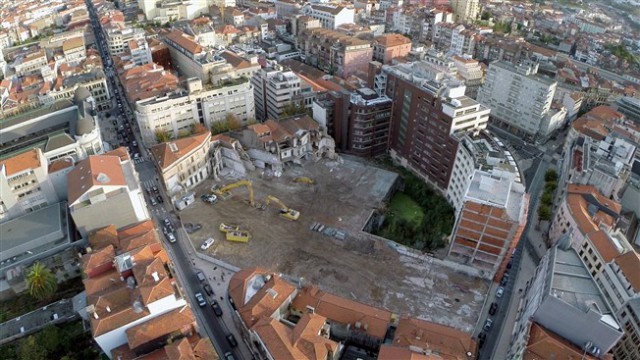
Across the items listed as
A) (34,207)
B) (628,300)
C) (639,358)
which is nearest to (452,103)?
(628,300)

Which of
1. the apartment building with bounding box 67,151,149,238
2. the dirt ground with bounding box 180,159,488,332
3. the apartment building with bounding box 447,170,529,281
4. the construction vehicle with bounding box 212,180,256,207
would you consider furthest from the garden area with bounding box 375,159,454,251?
the apartment building with bounding box 67,151,149,238

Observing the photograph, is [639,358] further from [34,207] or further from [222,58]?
[222,58]

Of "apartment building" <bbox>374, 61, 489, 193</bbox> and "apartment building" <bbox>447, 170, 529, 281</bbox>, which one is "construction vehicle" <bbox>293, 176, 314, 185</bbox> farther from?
"apartment building" <bbox>447, 170, 529, 281</bbox>

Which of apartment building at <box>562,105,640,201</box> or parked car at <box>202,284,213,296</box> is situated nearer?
parked car at <box>202,284,213,296</box>

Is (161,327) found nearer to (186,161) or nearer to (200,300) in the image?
(200,300)

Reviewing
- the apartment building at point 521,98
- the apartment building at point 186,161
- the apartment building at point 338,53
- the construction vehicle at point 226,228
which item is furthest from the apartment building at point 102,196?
the apartment building at point 521,98
